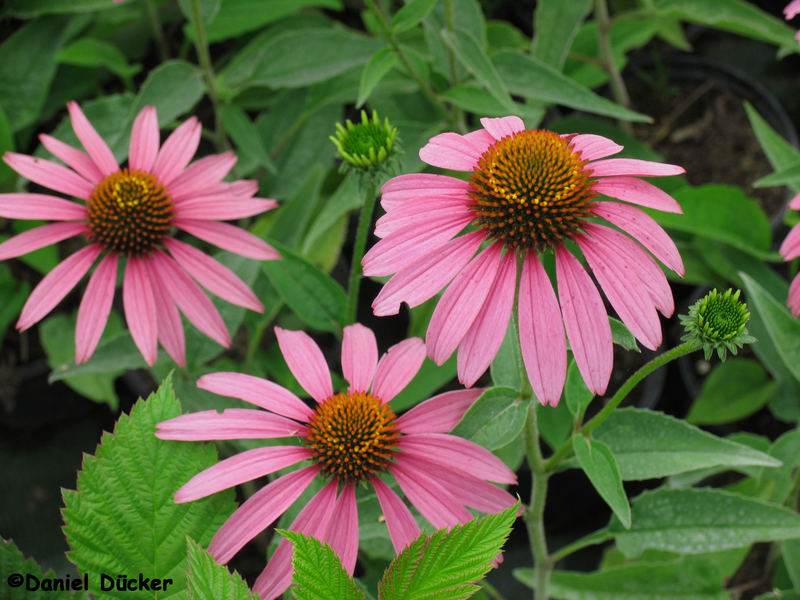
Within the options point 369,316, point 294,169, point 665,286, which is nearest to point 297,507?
point 665,286

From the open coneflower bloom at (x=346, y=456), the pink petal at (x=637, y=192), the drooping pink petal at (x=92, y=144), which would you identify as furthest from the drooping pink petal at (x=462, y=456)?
the drooping pink petal at (x=92, y=144)

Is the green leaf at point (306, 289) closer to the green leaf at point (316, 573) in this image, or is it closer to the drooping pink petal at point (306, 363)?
the drooping pink petal at point (306, 363)

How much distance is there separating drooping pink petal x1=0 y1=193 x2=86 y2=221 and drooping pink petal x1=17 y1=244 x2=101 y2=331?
41 mm

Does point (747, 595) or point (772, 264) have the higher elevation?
point (772, 264)

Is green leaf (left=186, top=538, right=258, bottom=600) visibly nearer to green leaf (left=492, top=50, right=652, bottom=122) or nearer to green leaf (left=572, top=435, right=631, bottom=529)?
green leaf (left=572, top=435, right=631, bottom=529)

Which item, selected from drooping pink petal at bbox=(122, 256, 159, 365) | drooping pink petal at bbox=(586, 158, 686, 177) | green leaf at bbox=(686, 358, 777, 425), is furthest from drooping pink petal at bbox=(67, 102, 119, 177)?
green leaf at bbox=(686, 358, 777, 425)

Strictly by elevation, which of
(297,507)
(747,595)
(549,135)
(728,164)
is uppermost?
(728,164)

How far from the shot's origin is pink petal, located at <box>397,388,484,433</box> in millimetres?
635

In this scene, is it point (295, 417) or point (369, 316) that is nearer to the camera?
point (295, 417)

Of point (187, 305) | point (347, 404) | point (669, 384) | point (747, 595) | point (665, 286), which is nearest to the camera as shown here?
point (665, 286)

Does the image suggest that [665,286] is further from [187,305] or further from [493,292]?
[187,305]

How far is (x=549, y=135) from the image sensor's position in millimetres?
622

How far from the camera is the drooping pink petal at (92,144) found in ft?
2.76

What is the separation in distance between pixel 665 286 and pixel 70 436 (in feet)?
4.14
